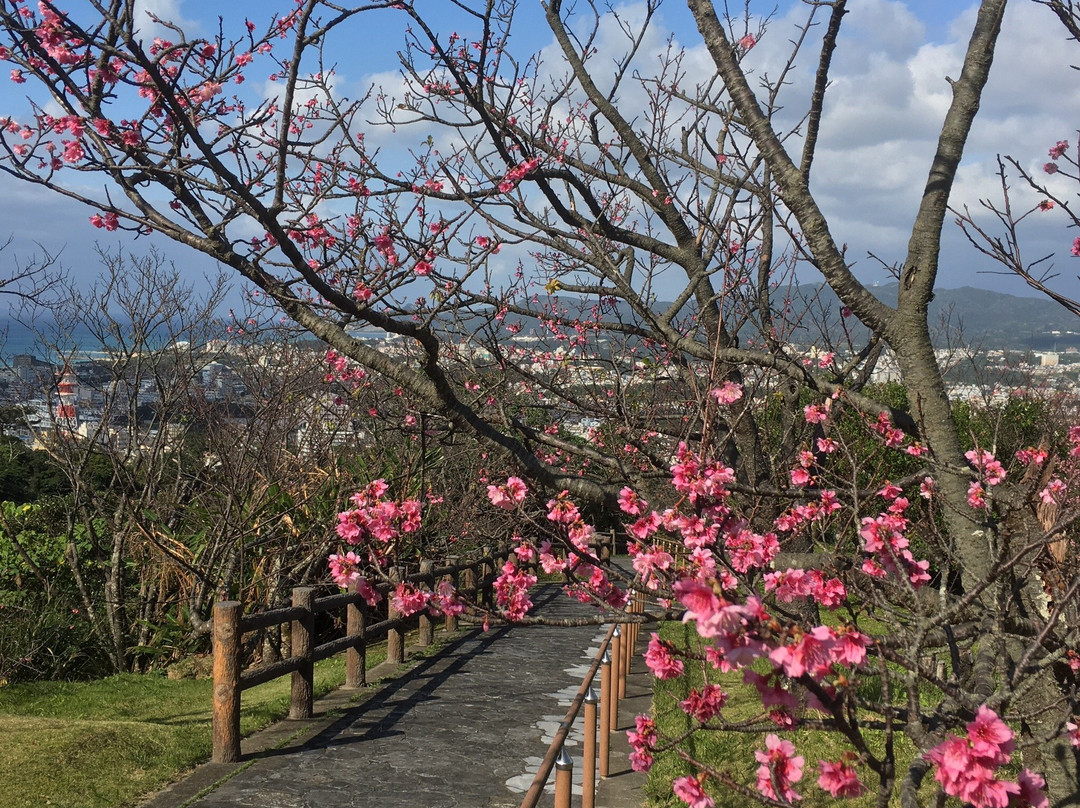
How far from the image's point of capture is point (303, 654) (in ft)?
26.3

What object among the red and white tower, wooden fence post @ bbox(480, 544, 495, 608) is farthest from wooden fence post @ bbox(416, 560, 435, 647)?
the red and white tower

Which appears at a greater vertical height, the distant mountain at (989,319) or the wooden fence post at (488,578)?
the distant mountain at (989,319)

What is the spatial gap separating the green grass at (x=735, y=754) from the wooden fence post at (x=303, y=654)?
3123 millimetres

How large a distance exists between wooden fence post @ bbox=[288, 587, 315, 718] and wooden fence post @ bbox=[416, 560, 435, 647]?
3.25 metres

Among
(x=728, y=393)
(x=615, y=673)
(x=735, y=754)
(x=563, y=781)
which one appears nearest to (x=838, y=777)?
(x=563, y=781)

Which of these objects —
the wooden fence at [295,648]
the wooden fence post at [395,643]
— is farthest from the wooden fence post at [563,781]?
the wooden fence post at [395,643]

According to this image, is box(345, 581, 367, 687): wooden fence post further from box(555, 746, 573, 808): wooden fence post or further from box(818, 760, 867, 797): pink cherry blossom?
box(818, 760, 867, 797): pink cherry blossom

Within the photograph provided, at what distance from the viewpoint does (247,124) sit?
487 centimetres

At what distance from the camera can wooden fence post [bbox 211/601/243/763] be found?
6.67 metres

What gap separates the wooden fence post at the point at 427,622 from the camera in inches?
451

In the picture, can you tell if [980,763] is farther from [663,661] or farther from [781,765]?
[663,661]

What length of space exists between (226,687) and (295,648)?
1.37 meters

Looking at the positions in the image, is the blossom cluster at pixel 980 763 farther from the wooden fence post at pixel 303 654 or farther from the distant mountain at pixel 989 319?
the wooden fence post at pixel 303 654

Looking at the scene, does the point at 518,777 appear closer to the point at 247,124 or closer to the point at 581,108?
the point at 247,124
